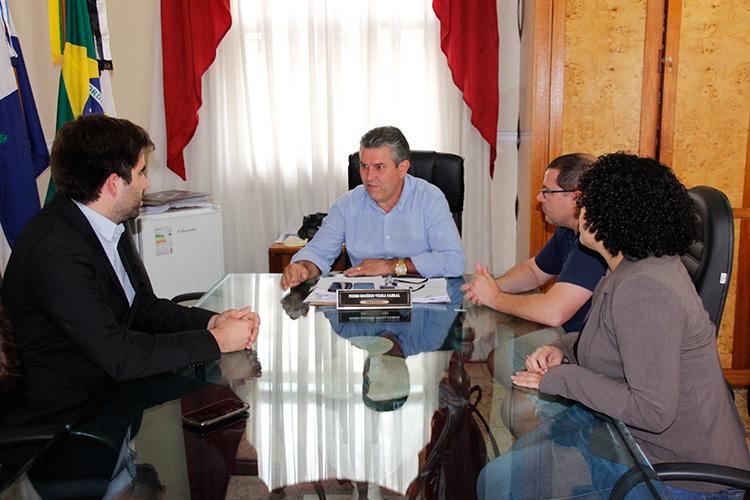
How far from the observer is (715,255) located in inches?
57.9

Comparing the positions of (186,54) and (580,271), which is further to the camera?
(186,54)

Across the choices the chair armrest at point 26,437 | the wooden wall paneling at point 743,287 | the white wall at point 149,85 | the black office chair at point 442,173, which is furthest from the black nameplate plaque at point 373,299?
the white wall at point 149,85

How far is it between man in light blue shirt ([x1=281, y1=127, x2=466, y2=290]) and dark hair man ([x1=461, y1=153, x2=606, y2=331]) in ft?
1.10

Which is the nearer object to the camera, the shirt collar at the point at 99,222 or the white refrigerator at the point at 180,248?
the shirt collar at the point at 99,222

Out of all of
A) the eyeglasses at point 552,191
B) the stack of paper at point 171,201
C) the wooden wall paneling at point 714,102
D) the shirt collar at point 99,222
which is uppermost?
the wooden wall paneling at point 714,102

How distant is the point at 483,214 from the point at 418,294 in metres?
2.18

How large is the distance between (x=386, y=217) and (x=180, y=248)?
4.67 ft

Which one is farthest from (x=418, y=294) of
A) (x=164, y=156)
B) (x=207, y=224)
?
(x=164, y=156)

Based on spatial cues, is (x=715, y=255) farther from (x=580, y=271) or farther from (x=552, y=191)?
(x=552, y=191)

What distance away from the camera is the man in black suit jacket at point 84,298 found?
4.71ft

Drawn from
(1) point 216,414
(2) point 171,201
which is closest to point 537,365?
(1) point 216,414

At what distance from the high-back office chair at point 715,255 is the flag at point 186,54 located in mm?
3206

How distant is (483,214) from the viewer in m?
4.12

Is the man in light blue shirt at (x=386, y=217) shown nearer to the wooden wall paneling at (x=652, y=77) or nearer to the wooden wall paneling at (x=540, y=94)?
the wooden wall paneling at (x=540, y=94)
